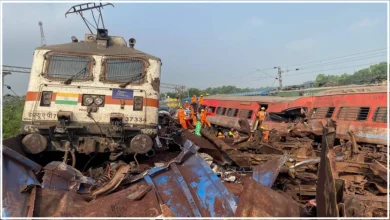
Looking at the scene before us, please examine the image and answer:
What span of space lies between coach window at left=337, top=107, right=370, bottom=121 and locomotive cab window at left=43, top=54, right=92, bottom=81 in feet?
31.1

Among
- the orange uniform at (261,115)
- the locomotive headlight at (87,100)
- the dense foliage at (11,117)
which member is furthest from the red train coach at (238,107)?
the dense foliage at (11,117)

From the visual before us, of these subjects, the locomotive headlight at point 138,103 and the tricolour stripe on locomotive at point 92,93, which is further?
the locomotive headlight at point 138,103

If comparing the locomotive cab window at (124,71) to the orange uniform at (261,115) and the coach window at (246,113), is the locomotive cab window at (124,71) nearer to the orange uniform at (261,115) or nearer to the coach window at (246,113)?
the orange uniform at (261,115)

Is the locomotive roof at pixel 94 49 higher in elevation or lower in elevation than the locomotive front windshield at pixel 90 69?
higher

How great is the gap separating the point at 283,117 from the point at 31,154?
39.7ft

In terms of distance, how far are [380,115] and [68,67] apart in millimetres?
9772

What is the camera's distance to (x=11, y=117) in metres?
17.7

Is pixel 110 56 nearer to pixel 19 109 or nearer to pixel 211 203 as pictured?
pixel 211 203

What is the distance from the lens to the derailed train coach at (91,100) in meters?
6.31

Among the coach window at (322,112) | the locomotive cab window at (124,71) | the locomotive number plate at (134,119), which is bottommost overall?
the coach window at (322,112)

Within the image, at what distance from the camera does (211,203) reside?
3.97m

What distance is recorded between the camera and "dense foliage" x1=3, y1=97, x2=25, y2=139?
1477 cm

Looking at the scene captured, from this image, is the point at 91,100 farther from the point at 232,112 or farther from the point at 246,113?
the point at 232,112

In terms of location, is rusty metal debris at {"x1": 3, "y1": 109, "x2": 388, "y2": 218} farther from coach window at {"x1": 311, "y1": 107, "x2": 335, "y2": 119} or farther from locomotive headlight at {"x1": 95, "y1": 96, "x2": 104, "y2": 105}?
coach window at {"x1": 311, "y1": 107, "x2": 335, "y2": 119}
